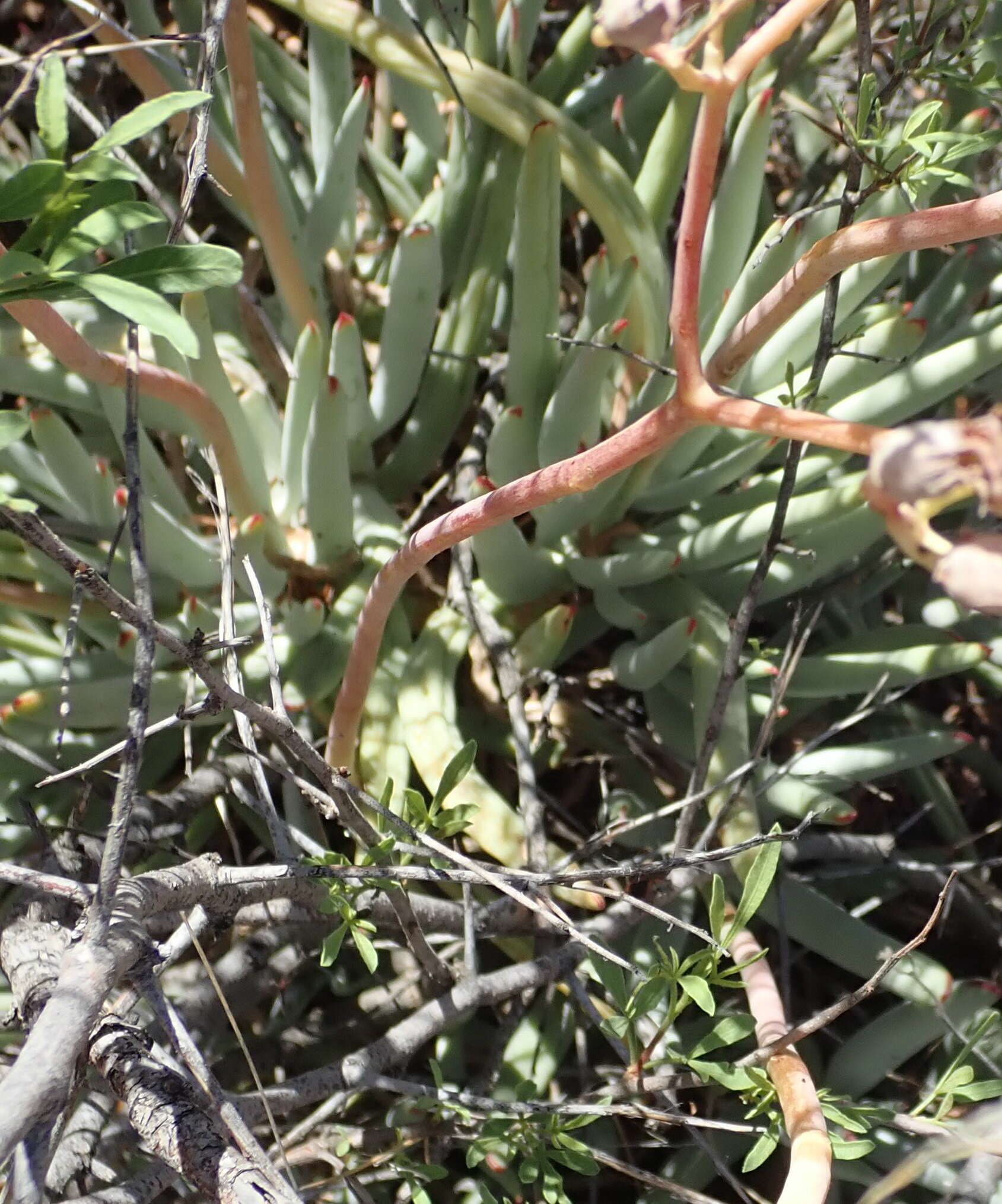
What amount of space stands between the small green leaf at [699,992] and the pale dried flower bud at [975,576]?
428 millimetres

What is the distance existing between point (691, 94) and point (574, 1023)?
96 cm

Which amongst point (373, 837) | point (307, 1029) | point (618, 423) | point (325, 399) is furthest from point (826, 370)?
point (307, 1029)

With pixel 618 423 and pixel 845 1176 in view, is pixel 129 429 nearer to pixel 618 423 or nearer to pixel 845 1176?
pixel 618 423

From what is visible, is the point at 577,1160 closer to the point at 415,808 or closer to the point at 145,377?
the point at 415,808

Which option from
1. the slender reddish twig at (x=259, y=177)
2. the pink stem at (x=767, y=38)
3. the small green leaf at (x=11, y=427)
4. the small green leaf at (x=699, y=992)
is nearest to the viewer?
the pink stem at (x=767, y=38)

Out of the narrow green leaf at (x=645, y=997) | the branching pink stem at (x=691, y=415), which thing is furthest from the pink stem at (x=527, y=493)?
the narrow green leaf at (x=645, y=997)

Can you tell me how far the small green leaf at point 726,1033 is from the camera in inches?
31.1

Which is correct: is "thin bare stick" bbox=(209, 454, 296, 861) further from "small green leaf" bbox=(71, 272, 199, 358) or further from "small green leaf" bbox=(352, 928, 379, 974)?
"small green leaf" bbox=(71, 272, 199, 358)

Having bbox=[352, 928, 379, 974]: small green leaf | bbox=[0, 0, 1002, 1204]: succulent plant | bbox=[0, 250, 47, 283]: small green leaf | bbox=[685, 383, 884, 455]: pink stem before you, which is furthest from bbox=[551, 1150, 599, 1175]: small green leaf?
bbox=[0, 250, 47, 283]: small green leaf

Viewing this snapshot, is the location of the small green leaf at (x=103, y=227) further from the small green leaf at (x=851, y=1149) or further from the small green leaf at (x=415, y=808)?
the small green leaf at (x=851, y=1149)

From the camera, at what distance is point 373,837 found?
2.70 ft

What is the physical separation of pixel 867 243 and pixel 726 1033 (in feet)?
1.85

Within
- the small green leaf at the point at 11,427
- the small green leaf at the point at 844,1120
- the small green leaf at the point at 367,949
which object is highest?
the small green leaf at the point at 11,427

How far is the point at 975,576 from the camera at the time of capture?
1.22 feet
